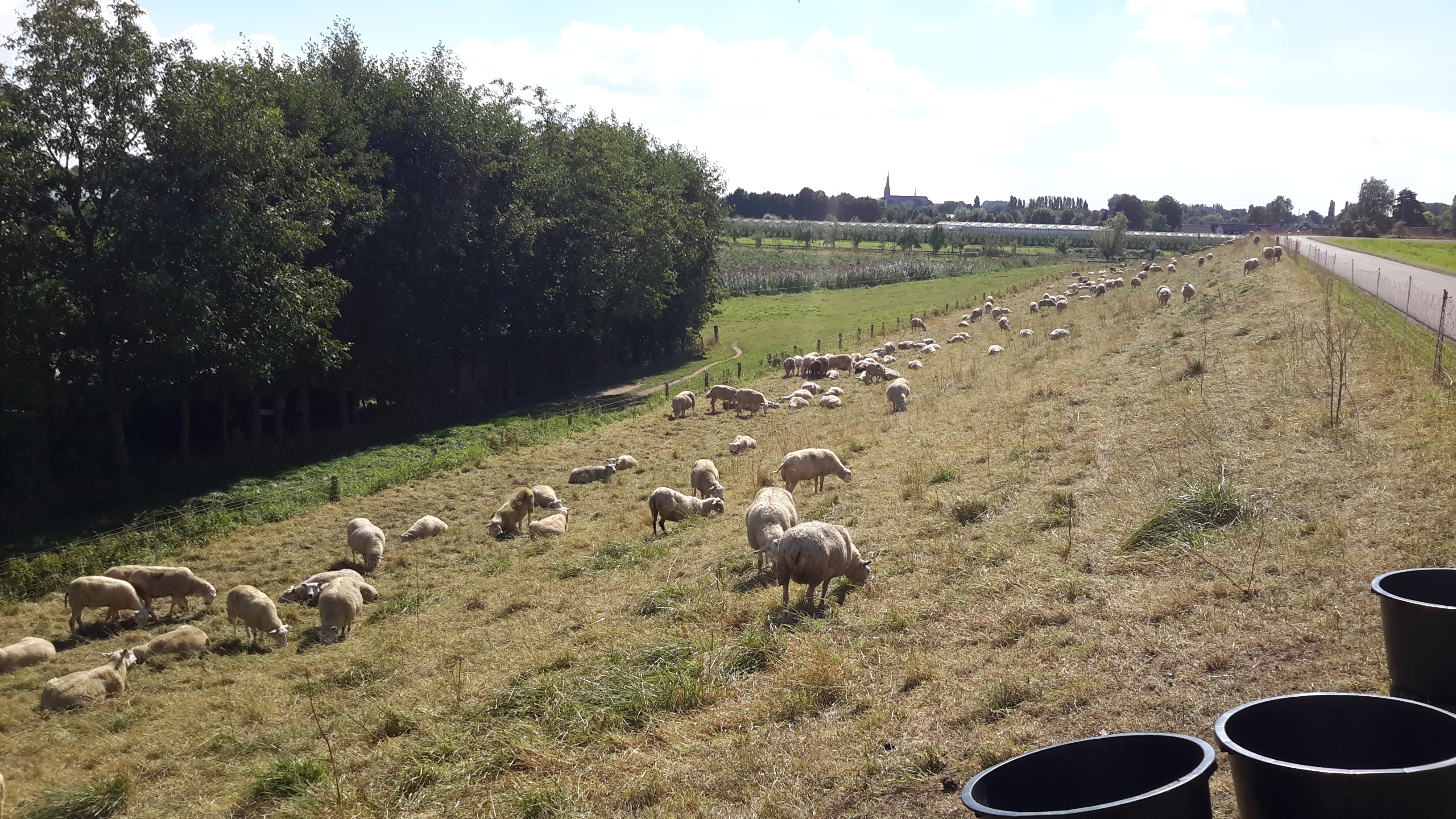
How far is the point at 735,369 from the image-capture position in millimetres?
50812

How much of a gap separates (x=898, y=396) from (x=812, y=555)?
1766 centimetres

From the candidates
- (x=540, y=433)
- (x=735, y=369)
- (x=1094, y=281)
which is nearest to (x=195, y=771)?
(x=540, y=433)

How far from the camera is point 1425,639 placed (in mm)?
5879

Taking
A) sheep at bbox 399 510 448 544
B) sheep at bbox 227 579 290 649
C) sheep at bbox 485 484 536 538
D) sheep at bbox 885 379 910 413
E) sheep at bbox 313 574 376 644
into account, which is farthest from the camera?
sheep at bbox 885 379 910 413

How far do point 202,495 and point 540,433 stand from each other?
1102 centimetres

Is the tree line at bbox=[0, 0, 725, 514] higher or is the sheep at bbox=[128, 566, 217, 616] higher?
the tree line at bbox=[0, 0, 725, 514]

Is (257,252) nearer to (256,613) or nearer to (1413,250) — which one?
(256,613)

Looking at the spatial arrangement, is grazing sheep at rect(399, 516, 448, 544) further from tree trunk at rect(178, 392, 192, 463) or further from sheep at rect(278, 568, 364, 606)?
tree trunk at rect(178, 392, 192, 463)

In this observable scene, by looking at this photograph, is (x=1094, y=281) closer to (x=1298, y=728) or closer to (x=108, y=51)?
(x=108, y=51)

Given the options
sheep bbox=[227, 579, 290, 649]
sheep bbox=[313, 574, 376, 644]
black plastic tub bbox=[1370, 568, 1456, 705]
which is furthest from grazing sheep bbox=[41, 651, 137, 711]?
black plastic tub bbox=[1370, 568, 1456, 705]

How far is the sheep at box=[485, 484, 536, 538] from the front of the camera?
64.8ft

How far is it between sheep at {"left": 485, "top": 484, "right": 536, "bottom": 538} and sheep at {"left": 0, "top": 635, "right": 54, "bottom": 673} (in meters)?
7.87

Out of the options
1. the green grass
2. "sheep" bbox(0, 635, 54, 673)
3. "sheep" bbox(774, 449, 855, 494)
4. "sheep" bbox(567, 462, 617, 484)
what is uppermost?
the green grass

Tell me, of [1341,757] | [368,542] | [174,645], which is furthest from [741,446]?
[1341,757]
